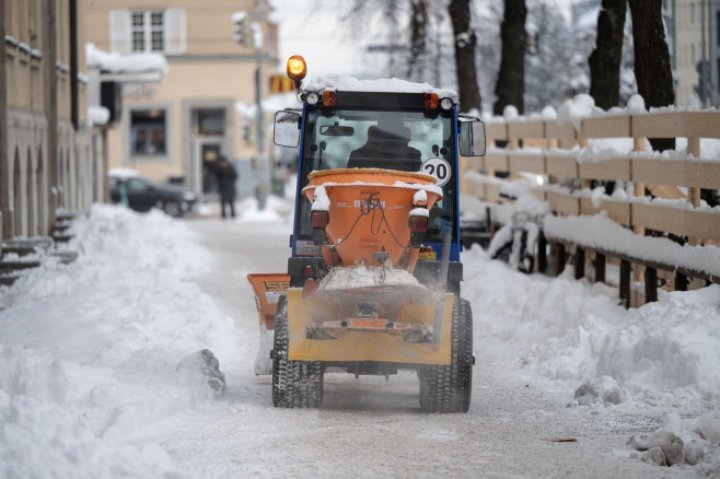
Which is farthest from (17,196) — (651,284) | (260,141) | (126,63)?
(260,141)

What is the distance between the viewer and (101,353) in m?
11.6

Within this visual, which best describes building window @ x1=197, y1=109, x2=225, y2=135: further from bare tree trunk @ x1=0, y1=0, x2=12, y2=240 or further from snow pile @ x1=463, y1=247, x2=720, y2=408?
snow pile @ x1=463, y1=247, x2=720, y2=408

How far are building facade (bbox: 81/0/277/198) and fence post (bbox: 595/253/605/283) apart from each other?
46856 mm

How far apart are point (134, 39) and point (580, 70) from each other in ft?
67.2

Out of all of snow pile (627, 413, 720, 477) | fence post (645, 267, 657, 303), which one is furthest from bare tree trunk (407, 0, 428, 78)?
snow pile (627, 413, 720, 477)

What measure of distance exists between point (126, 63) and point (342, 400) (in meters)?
31.9

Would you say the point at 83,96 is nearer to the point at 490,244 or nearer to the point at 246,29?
the point at 246,29

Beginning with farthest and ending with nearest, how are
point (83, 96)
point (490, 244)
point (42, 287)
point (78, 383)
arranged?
point (83, 96) < point (490, 244) < point (42, 287) < point (78, 383)

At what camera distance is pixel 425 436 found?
8766 millimetres

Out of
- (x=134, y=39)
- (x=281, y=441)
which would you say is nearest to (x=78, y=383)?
(x=281, y=441)

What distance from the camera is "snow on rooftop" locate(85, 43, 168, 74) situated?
1592 inches

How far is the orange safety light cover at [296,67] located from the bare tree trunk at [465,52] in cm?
1815

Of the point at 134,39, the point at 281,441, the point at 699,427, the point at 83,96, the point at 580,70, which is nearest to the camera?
the point at 699,427

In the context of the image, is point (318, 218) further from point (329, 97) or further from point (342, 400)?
point (329, 97)
